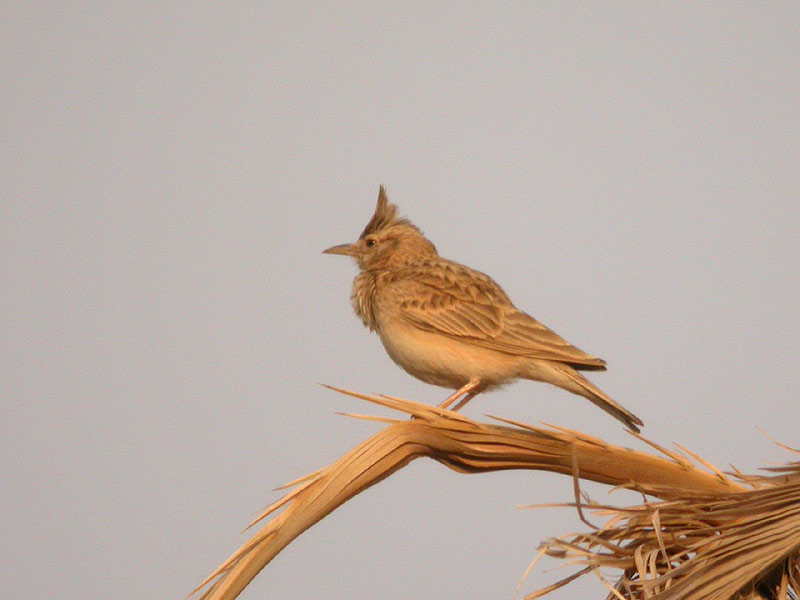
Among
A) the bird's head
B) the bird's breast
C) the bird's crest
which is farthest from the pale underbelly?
the bird's crest

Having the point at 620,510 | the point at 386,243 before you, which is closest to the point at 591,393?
the point at 386,243

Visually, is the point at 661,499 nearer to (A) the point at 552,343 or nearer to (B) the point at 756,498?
(B) the point at 756,498

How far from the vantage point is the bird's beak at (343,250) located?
902 centimetres

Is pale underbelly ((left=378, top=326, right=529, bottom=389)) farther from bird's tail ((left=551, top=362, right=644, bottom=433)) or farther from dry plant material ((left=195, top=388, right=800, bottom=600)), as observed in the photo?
dry plant material ((left=195, top=388, right=800, bottom=600))

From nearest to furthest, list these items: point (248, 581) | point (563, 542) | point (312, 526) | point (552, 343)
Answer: point (248, 581), point (312, 526), point (563, 542), point (552, 343)

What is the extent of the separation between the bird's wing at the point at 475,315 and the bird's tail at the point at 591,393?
9 centimetres

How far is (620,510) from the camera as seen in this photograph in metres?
3.65

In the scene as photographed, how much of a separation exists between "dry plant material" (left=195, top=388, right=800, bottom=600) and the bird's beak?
518cm

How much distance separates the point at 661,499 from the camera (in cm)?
383

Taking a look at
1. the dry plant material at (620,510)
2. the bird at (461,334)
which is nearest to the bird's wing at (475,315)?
the bird at (461,334)

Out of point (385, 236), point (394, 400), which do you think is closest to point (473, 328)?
point (385, 236)

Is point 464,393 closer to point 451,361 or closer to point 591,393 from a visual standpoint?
point 451,361

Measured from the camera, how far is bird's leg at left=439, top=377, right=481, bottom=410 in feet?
23.2

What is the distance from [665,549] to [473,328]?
157 inches
